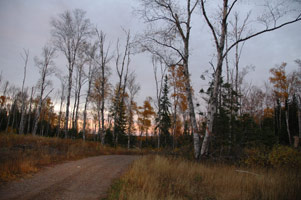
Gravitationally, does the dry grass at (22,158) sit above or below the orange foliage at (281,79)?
below

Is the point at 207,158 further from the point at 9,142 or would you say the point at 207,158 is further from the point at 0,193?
the point at 9,142

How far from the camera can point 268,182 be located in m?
4.91

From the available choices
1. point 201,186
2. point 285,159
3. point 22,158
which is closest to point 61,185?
point 22,158

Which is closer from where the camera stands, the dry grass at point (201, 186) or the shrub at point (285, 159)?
the dry grass at point (201, 186)

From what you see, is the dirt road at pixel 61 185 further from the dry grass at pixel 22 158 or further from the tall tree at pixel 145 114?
the tall tree at pixel 145 114

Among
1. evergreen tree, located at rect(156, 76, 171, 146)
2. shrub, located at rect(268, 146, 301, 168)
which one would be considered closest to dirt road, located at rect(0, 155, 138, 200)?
shrub, located at rect(268, 146, 301, 168)

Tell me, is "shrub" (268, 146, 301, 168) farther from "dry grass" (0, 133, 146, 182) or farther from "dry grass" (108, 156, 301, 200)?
"dry grass" (0, 133, 146, 182)

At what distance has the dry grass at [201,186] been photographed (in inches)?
162

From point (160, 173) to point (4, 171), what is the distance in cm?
519

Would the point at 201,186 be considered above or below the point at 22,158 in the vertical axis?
below

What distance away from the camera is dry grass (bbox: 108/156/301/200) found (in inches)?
162

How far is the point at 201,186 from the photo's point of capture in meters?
5.11

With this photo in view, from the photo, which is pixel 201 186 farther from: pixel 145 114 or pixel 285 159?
pixel 145 114

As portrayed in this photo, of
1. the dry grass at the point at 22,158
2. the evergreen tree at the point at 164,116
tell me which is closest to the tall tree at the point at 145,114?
the evergreen tree at the point at 164,116
